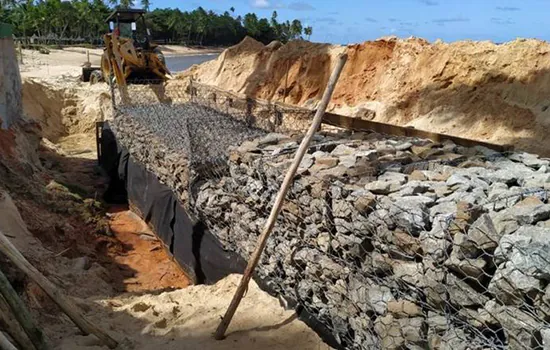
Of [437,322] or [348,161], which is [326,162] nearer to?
[348,161]

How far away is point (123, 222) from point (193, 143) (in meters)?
3.81

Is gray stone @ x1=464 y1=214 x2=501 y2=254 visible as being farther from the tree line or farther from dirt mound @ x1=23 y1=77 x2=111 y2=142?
the tree line

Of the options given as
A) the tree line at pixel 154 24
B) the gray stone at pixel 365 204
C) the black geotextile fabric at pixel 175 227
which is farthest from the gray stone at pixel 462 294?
the tree line at pixel 154 24

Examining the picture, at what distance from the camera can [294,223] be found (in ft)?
17.3

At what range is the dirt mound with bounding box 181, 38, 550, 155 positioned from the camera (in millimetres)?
11533

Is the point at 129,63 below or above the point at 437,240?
below

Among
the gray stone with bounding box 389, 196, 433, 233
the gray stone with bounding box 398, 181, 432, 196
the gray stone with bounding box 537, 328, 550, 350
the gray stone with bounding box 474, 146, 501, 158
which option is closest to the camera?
the gray stone with bounding box 537, 328, 550, 350

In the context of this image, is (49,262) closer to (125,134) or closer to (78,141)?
(125,134)

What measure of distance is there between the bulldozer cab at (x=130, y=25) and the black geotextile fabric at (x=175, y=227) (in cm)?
788

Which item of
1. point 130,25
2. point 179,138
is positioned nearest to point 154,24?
point 130,25

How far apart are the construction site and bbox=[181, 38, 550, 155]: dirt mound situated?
0.06 meters

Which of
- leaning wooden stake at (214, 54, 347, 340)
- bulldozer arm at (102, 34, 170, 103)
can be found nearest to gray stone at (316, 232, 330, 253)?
leaning wooden stake at (214, 54, 347, 340)

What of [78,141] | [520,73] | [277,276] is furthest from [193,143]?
[78,141]

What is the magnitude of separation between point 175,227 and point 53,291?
3.98 meters
